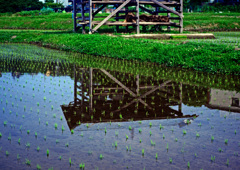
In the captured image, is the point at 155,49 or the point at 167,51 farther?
the point at 155,49

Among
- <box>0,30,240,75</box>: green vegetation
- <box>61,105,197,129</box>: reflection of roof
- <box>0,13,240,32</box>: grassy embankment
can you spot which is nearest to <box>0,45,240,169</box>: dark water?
<box>61,105,197,129</box>: reflection of roof

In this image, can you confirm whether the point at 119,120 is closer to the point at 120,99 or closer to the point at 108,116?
the point at 108,116

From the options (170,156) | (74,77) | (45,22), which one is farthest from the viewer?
(45,22)

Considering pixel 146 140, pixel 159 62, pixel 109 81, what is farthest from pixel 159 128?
pixel 159 62

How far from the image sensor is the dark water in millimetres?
6340

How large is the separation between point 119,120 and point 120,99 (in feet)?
6.91

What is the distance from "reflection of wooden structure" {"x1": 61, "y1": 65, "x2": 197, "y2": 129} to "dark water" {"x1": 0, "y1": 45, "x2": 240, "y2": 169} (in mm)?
24

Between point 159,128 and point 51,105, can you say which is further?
point 51,105

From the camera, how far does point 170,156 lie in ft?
21.1

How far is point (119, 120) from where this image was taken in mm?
8492

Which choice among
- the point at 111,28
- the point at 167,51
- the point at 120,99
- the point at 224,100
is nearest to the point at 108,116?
the point at 120,99

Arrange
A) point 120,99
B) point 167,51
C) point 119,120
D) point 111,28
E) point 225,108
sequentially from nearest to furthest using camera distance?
1. point 119,120
2. point 225,108
3. point 120,99
4. point 167,51
5. point 111,28

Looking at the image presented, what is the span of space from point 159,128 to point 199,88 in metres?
4.26

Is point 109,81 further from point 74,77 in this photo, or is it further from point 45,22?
point 45,22
